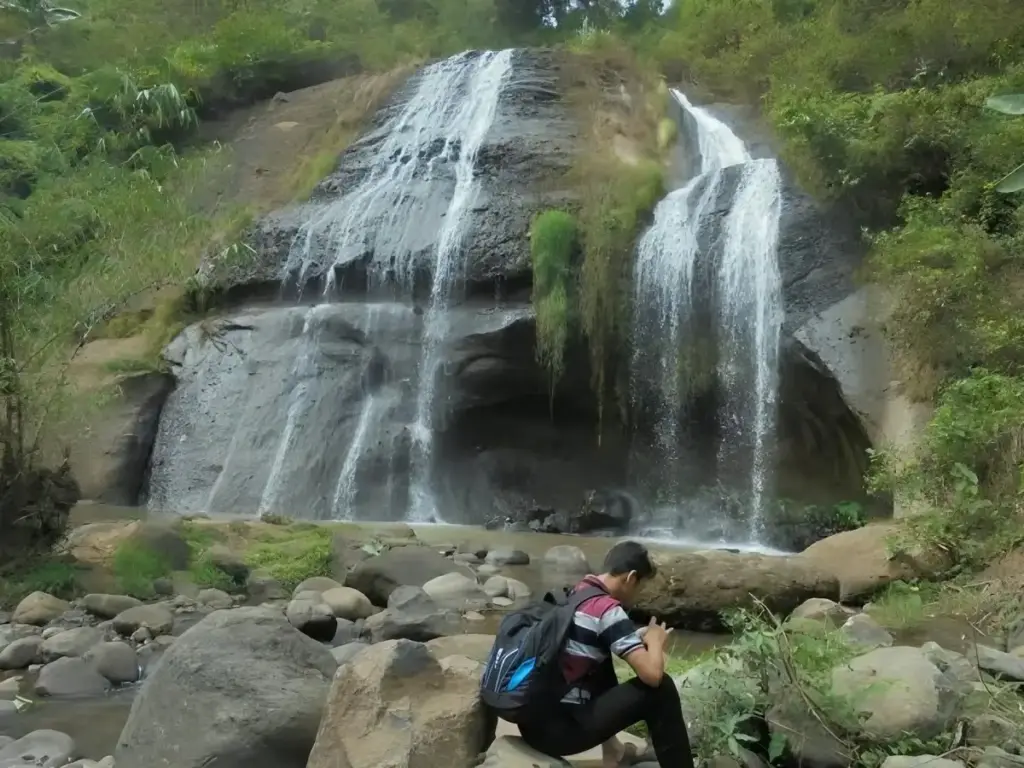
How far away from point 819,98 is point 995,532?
343 inches

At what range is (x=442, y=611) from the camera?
25.5 ft

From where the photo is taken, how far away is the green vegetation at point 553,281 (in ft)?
48.6

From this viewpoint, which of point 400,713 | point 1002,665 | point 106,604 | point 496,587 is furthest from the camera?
point 496,587

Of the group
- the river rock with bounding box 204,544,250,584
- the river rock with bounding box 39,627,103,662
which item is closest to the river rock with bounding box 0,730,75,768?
the river rock with bounding box 39,627,103,662

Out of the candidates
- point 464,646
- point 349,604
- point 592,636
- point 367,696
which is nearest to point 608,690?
point 592,636

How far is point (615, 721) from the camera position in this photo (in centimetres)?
335

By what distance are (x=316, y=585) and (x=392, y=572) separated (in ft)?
2.35

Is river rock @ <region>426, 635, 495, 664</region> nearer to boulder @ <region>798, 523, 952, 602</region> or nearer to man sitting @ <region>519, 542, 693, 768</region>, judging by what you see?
man sitting @ <region>519, 542, 693, 768</region>

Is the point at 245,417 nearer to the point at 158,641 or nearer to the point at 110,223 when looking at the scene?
the point at 110,223

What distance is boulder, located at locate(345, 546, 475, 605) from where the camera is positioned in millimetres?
8391

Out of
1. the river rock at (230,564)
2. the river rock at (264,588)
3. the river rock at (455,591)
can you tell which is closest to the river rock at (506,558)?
the river rock at (455,591)

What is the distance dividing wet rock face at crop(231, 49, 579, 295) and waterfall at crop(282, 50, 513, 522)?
0.03m

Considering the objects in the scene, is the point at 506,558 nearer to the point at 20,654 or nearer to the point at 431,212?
the point at 20,654

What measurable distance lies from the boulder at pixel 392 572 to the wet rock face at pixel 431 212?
7491 mm
